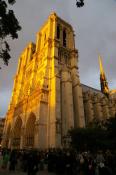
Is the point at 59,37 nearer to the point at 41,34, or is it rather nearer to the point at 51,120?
the point at 41,34

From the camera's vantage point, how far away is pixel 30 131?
3016 cm

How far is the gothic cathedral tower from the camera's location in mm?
27484

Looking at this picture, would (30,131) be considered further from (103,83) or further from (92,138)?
(103,83)

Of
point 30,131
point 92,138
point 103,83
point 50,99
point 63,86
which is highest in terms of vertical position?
point 103,83

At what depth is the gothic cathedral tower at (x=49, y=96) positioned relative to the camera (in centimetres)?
2748

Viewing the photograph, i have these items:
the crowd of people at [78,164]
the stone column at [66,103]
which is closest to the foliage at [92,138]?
the stone column at [66,103]

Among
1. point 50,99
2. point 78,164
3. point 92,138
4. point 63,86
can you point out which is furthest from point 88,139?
point 78,164

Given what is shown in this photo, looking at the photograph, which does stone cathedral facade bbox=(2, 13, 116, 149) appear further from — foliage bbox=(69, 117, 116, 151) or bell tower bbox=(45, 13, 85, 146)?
foliage bbox=(69, 117, 116, 151)

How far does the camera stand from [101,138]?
23109 mm

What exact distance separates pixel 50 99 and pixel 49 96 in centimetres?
74

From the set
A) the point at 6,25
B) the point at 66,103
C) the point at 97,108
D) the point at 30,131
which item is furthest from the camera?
the point at 97,108

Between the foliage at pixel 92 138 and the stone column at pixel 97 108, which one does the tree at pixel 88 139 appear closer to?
the foliage at pixel 92 138

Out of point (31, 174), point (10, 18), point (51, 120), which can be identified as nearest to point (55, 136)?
point (51, 120)

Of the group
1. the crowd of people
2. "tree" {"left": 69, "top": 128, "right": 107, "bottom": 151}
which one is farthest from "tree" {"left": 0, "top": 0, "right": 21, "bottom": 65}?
"tree" {"left": 69, "top": 128, "right": 107, "bottom": 151}
